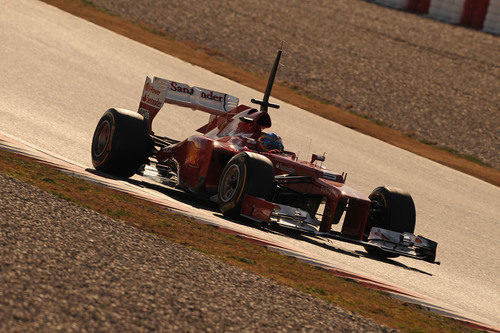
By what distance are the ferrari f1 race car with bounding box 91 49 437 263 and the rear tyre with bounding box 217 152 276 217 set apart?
0.01 meters

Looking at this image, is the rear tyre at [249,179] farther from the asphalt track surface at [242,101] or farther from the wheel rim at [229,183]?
the asphalt track surface at [242,101]

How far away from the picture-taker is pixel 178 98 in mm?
12805

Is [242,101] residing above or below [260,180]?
above

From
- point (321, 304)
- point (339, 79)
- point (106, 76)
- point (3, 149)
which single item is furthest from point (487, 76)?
point (321, 304)

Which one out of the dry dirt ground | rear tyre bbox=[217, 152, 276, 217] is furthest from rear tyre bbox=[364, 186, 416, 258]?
the dry dirt ground

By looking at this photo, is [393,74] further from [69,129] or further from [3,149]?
[3,149]

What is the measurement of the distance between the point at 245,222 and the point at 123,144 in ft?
7.60

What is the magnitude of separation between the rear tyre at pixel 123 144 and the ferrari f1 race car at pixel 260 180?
14 millimetres

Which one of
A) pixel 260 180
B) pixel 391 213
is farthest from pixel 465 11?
pixel 260 180

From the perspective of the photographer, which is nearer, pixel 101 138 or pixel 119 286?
pixel 119 286

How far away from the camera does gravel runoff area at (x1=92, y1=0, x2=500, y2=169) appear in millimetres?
25656

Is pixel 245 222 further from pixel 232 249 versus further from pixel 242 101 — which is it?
pixel 242 101

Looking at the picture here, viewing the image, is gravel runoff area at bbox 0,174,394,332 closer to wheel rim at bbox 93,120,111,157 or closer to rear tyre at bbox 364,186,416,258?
wheel rim at bbox 93,120,111,157

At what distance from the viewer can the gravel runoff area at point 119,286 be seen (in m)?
4.87
